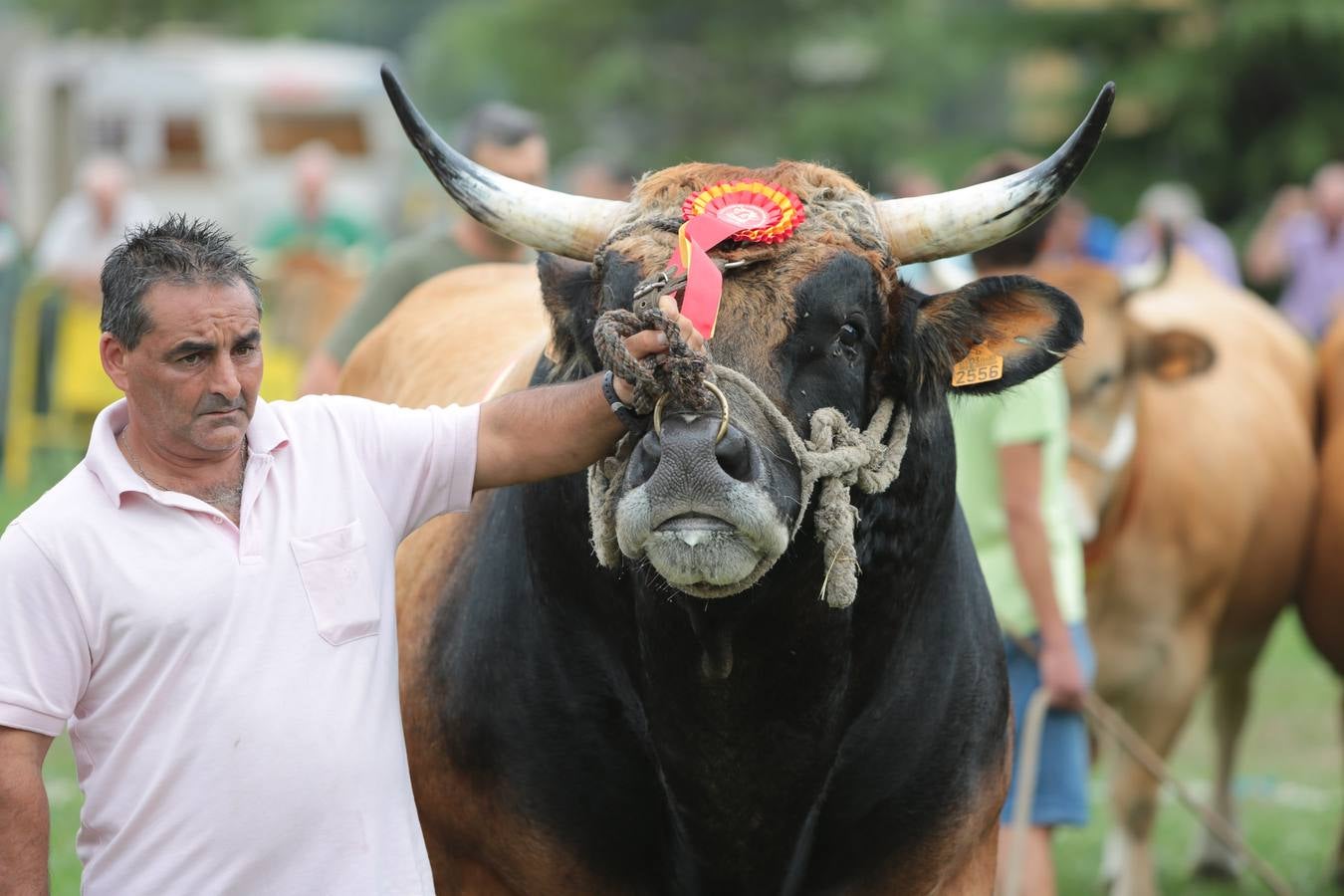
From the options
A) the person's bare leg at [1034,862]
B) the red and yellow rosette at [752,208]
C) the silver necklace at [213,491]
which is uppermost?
the red and yellow rosette at [752,208]

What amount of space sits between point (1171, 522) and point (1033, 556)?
209 cm

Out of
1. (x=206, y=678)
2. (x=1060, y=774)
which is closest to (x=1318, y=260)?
(x=1060, y=774)

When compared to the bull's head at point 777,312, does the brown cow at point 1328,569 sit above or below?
below

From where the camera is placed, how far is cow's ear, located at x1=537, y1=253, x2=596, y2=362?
163 inches

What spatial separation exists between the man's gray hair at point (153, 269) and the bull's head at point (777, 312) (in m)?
0.68

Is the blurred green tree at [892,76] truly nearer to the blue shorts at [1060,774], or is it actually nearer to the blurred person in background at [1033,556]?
the blurred person in background at [1033,556]

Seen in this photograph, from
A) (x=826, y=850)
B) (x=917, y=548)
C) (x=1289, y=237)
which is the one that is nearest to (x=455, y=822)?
(x=826, y=850)

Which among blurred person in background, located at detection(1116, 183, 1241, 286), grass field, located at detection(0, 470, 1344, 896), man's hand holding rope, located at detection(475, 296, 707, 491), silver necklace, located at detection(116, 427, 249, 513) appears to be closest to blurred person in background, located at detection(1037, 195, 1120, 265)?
blurred person in background, located at detection(1116, 183, 1241, 286)

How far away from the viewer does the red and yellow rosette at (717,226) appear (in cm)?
364

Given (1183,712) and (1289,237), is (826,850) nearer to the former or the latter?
(1183,712)

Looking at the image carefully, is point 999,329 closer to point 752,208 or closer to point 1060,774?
point 752,208

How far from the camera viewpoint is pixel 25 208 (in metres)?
28.5

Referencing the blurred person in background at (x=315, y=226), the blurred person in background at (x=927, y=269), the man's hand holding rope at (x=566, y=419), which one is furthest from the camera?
the blurred person in background at (x=315, y=226)

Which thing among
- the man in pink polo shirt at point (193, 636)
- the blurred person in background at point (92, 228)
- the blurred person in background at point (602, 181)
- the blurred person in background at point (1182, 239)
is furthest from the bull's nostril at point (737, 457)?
the blurred person in background at point (92, 228)
